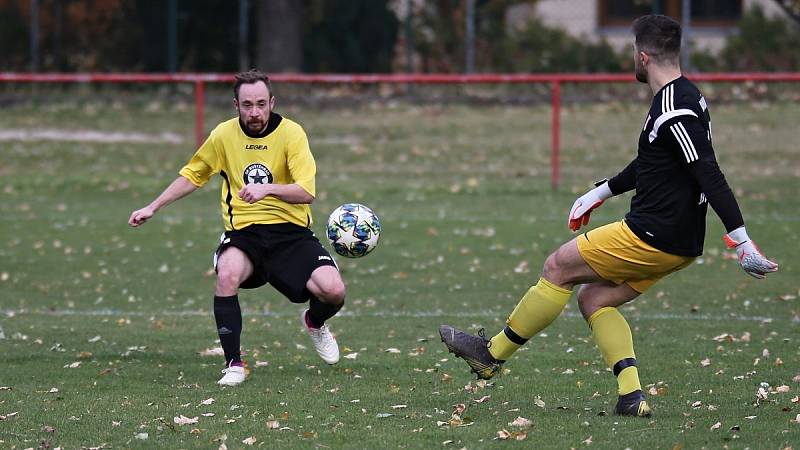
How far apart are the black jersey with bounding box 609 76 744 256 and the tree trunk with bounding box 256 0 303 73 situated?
1892cm

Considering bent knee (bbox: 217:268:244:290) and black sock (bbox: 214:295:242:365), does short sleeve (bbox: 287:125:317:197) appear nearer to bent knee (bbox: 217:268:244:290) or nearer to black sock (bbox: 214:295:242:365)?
bent knee (bbox: 217:268:244:290)

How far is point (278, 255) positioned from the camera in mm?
7777

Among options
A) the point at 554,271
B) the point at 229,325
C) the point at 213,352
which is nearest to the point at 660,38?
the point at 554,271

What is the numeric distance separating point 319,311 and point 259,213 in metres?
0.67

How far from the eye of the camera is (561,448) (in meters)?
5.86

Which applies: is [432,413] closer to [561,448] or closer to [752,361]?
[561,448]

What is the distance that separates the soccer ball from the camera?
25.5 feet

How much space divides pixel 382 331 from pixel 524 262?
3486 mm

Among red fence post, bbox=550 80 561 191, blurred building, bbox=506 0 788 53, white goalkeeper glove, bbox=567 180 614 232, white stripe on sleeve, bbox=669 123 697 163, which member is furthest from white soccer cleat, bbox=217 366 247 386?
blurred building, bbox=506 0 788 53

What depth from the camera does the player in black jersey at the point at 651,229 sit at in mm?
6035

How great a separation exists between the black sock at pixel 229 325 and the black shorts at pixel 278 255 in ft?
0.52

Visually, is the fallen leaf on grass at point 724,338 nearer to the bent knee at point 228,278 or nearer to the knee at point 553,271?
the knee at point 553,271

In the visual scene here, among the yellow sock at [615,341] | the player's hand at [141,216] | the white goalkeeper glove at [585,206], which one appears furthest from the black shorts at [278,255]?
the yellow sock at [615,341]

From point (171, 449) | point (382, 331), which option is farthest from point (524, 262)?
point (171, 449)
